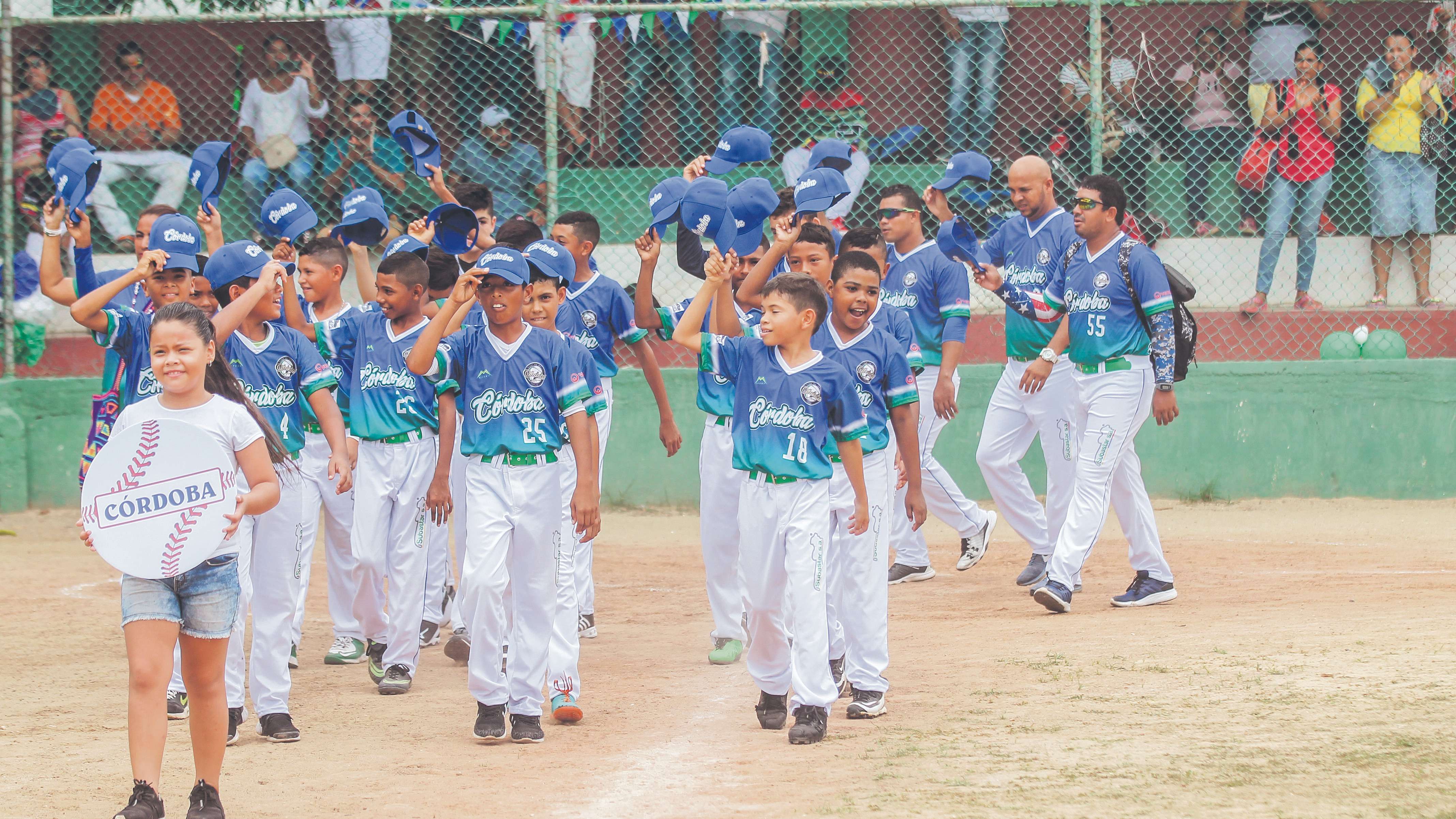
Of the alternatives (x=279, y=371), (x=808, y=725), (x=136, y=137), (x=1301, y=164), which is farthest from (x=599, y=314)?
(x=1301, y=164)

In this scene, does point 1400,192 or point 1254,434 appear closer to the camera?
point 1254,434

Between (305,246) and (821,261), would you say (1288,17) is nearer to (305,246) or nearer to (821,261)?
(821,261)

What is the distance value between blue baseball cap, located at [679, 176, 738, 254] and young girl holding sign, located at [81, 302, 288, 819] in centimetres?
207

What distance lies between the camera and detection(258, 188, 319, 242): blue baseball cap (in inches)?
274

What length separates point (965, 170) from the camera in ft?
28.1

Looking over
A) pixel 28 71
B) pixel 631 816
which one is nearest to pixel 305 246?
pixel 631 816

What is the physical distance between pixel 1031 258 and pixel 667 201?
2519 millimetres

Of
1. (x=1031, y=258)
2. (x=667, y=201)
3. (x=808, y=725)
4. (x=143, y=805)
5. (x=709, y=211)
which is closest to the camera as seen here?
(x=143, y=805)

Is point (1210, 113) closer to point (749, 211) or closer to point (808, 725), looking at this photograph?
point (749, 211)

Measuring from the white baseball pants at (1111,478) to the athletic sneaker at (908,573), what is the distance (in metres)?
1.16

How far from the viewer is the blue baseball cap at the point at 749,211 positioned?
6.01 m

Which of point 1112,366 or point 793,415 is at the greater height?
point 793,415

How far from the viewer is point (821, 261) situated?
628 cm

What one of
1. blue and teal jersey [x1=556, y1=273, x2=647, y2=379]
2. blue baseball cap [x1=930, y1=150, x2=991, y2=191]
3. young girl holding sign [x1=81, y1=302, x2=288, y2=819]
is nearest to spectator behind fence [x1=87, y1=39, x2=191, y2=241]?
blue and teal jersey [x1=556, y1=273, x2=647, y2=379]
